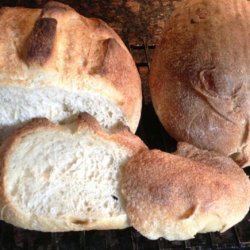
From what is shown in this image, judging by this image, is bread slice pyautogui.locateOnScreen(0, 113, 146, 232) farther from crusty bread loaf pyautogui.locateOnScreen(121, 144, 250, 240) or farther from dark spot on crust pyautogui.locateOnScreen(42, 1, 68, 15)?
dark spot on crust pyautogui.locateOnScreen(42, 1, 68, 15)

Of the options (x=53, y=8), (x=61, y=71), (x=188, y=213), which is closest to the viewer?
(x=188, y=213)

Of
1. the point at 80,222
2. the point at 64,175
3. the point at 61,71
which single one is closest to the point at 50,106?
the point at 61,71

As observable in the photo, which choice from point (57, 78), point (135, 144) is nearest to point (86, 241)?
point (135, 144)

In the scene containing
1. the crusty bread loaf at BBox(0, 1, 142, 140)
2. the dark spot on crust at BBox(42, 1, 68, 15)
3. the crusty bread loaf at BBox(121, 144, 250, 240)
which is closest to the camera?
the crusty bread loaf at BBox(121, 144, 250, 240)

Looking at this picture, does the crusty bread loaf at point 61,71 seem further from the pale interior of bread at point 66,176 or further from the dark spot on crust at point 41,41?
the pale interior of bread at point 66,176

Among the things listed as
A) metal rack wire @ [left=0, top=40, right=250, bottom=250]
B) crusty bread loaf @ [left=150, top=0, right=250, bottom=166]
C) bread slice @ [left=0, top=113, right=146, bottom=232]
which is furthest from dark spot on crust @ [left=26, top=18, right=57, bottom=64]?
metal rack wire @ [left=0, top=40, right=250, bottom=250]

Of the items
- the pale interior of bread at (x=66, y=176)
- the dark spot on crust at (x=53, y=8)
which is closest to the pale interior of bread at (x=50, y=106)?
the pale interior of bread at (x=66, y=176)

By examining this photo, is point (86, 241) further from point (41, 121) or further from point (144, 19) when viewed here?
point (144, 19)

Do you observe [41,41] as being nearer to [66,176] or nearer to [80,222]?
[66,176]
